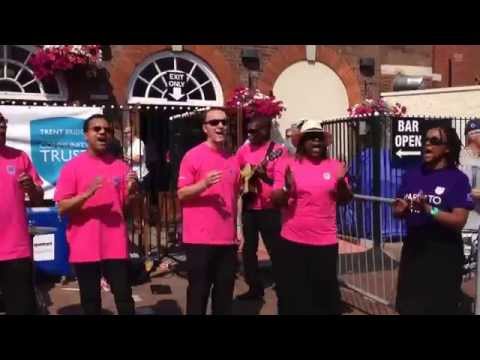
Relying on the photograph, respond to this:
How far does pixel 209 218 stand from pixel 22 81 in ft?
26.8

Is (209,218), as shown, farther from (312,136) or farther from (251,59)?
(251,59)

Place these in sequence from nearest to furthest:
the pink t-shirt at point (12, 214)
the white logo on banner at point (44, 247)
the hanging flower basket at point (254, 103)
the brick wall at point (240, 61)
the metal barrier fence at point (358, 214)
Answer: the pink t-shirt at point (12, 214)
the metal barrier fence at point (358, 214)
the white logo on banner at point (44, 247)
the brick wall at point (240, 61)
the hanging flower basket at point (254, 103)

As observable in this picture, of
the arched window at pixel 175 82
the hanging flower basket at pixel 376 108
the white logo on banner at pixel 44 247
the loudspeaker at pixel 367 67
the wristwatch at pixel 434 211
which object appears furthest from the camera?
the loudspeaker at pixel 367 67

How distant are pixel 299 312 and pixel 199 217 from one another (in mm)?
957

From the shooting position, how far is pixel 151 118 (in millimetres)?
9648

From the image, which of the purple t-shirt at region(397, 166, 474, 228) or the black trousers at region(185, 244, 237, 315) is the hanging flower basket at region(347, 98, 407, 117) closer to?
the black trousers at region(185, 244, 237, 315)

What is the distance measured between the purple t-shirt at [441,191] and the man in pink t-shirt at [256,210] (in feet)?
6.46

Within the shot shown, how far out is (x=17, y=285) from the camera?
398 cm

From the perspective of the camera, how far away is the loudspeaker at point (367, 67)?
1403cm

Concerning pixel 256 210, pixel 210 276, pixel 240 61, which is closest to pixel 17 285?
Result: pixel 210 276

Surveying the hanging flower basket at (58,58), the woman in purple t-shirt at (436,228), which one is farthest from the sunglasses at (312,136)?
the hanging flower basket at (58,58)

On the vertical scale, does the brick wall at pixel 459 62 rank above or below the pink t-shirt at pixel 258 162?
above

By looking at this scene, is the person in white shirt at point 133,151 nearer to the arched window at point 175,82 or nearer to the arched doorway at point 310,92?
the arched window at point 175,82

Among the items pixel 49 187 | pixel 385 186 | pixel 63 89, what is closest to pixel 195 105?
pixel 63 89
